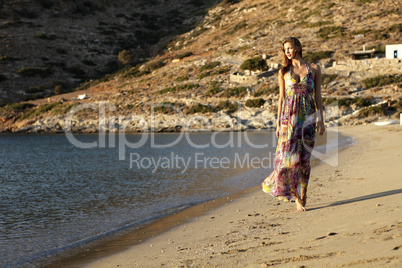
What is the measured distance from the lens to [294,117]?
6.05 m

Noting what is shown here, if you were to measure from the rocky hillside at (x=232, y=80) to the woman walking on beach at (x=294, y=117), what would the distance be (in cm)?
2483

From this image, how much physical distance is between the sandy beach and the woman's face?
91.1 inches

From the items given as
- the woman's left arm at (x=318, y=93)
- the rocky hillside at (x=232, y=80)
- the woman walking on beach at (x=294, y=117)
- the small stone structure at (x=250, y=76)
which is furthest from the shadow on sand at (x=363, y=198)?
the small stone structure at (x=250, y=76)

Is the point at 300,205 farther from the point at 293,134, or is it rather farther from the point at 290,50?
the point at 290,50

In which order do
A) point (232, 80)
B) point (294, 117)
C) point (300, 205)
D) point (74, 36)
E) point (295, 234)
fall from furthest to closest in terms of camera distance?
→ point (74, 36)
point (232, 80)
point (300, 205)
point (294, 117)
point (295, 234)

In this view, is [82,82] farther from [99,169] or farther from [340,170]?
[340,170]

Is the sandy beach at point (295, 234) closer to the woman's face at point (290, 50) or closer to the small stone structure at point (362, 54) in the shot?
the woman's face at point (290, 50)

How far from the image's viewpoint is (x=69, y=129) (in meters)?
40.7

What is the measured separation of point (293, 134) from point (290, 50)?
1.23m

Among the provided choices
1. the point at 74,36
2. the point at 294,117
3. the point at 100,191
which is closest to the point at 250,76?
the point at 100,191

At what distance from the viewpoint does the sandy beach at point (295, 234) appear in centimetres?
→ 386

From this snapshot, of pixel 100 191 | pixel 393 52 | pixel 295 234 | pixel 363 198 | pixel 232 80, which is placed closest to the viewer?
pixel 295 234

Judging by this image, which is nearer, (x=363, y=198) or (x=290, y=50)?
(x=290, y=50)

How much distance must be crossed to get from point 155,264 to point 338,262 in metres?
2.07
